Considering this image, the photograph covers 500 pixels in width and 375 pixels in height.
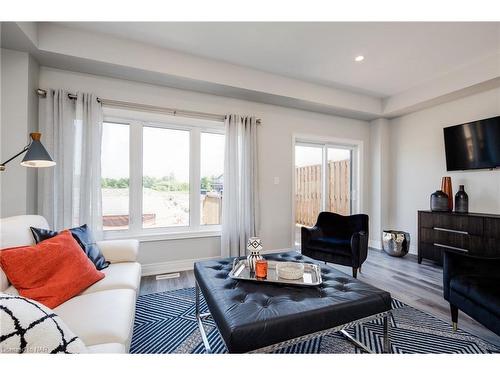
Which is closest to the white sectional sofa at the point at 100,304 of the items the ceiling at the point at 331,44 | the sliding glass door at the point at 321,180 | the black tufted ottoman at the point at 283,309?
the black tufted ottoman at the point at 283,309

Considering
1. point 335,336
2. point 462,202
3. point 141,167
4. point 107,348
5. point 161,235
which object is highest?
point 141,167

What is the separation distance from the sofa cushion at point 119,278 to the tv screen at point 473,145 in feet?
13.9

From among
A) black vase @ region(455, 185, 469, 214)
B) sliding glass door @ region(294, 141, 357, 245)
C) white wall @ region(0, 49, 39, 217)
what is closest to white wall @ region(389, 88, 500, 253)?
black vase @ region(455, 185, 469, 214)

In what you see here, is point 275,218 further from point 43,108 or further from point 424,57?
point 43,108

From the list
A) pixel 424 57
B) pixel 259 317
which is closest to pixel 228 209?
pixel 259 317

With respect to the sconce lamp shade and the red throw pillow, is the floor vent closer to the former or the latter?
the red throw pillow

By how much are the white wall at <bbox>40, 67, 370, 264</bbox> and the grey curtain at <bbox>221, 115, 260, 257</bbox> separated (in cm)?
21

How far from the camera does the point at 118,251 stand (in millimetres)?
2102

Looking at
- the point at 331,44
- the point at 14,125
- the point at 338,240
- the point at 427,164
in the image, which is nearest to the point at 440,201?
the point at 427,164

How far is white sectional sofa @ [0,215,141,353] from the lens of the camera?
1078 mm

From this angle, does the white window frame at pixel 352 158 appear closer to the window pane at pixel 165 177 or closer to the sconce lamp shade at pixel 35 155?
the window pane at pixel 165 177

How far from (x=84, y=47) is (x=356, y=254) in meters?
3.68

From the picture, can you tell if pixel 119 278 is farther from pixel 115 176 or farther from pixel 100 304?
pixel 115 176

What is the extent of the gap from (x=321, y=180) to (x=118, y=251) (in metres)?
3.42
